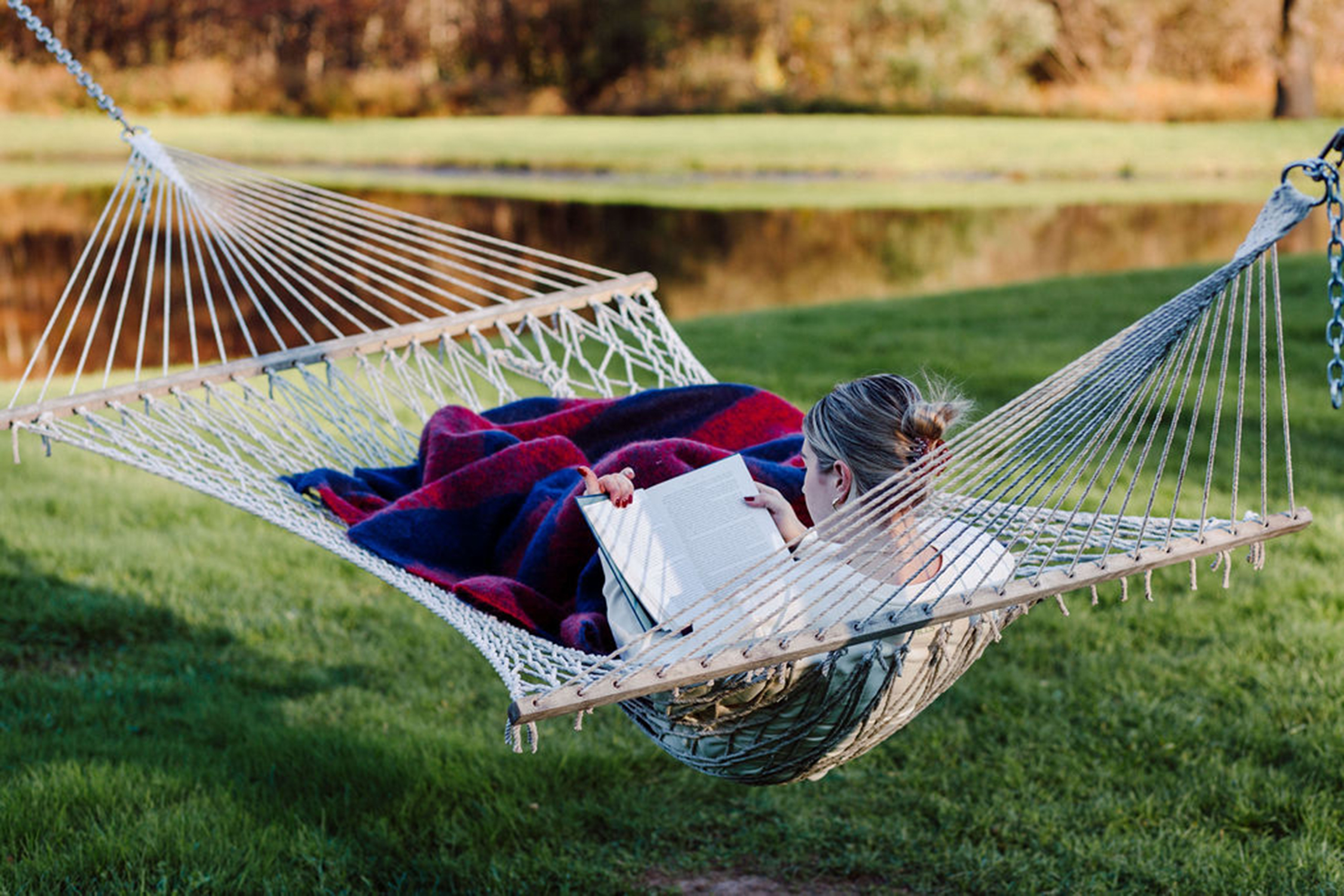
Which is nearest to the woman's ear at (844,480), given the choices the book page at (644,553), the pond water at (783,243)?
the book page at (644,553)

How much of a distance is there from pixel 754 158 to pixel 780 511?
43.9 feet

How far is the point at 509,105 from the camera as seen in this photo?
20.4m

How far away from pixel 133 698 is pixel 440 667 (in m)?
0.50

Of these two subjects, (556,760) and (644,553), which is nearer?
(644,553)

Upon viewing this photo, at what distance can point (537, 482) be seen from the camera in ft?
6.13

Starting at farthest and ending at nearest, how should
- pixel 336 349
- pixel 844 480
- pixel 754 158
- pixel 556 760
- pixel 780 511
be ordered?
pixel 754 158
pixel 336 349
pixel 556 760
pixel 780 511
pixel 844 480

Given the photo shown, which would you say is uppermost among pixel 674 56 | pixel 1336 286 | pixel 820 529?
pixel 674 56

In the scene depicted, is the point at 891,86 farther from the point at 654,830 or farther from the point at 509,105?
the point at 654,830

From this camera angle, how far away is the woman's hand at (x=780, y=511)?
152 cm

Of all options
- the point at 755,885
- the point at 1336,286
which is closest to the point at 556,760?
the point at 755,885

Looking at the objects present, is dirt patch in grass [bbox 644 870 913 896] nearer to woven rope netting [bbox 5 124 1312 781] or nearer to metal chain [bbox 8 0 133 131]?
woven rope netting [bbox 5 124 1312 781]

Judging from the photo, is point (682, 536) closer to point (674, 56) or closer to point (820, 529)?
point (820, 529)

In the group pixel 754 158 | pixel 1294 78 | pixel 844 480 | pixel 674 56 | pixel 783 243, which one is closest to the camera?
pixel 844 480

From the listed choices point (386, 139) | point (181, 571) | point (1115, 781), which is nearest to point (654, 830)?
point (1115, 781)
